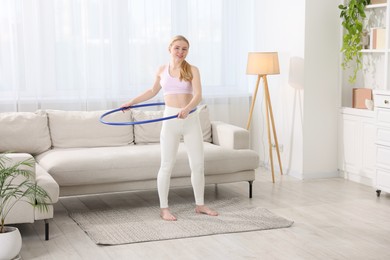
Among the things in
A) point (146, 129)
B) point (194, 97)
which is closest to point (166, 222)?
point (194, 97)

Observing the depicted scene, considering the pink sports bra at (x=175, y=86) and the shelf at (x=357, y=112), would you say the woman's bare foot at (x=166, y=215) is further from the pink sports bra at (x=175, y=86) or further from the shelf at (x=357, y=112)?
the shelf at (x=357, y=112)

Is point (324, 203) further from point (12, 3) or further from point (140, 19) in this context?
point (12, 3)

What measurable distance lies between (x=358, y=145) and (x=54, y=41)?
310 cm

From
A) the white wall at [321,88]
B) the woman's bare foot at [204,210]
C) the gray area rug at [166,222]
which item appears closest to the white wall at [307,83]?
the white wall at [321,88]

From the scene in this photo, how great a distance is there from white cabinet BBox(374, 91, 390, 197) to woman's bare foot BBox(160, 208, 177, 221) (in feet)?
6.24

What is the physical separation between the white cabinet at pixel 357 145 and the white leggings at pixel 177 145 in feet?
6.33

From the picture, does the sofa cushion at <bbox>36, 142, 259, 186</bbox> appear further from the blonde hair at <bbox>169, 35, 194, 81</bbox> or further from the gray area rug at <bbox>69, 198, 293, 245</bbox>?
the blonde hair at <bbox>169, 35, 194, 81</bbox>

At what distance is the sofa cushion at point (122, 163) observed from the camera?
5.20m

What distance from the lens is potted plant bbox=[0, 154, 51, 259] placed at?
4.11 meters

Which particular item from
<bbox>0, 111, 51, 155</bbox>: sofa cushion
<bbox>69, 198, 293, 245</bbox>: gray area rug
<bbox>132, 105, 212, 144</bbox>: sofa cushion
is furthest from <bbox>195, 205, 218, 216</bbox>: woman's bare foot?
<bbox>0, 111, 51, 155</bbox>: sofa cushion

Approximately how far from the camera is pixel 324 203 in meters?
5.66

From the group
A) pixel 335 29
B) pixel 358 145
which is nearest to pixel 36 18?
pixel 335 29

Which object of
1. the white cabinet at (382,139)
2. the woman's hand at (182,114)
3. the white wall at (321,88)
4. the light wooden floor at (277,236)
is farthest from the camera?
the white wall at (321,88)

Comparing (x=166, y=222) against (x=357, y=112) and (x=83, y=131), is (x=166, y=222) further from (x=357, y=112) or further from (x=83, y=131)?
(x=357, y=112)
